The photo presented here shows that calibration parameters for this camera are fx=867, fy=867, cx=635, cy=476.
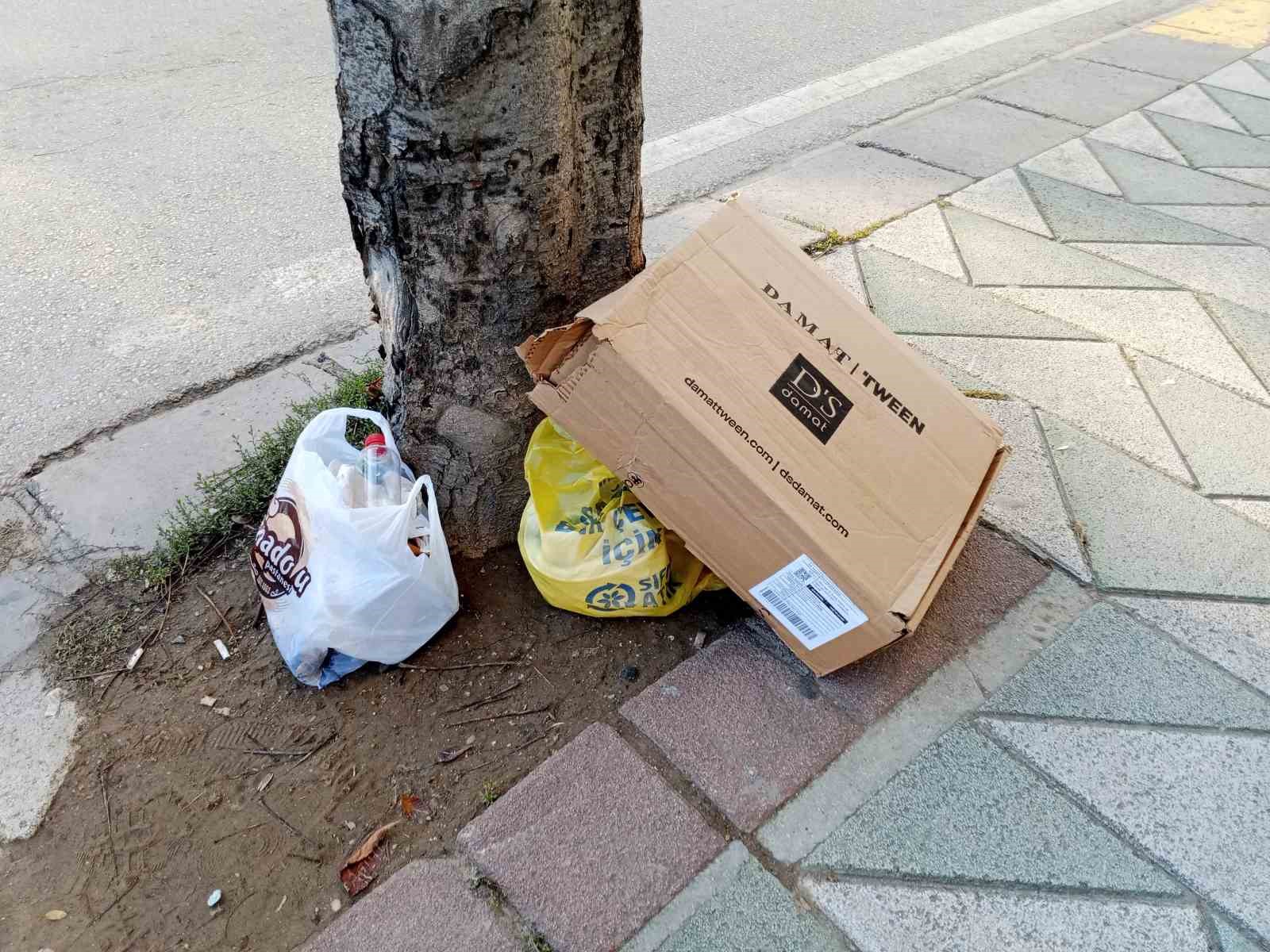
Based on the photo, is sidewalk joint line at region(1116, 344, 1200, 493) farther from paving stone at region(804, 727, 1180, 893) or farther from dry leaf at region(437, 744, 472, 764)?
dry leaf at region(437, 744, 472, 764)

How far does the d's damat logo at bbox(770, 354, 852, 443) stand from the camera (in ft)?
5.74

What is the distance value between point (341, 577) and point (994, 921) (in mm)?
1391

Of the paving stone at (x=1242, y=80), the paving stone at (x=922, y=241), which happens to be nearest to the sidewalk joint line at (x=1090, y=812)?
the paving stone at (x=922, y=241)

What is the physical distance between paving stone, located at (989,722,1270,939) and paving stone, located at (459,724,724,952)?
2.40ft

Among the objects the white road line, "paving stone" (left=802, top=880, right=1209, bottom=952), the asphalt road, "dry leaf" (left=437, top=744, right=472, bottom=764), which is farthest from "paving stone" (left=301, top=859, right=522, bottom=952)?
the white road line

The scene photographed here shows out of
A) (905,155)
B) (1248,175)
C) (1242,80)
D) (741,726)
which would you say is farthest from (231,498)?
(1242,80)

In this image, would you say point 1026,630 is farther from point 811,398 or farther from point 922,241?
point 922,241

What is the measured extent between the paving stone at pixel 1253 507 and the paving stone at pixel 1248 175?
268cm

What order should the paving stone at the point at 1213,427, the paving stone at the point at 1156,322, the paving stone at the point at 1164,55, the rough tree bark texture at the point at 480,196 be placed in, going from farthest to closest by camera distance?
the paving stone at the point at 1164,55 < the paving stone at the point at 1156,322 < the paving stone at the point at 1213,427 < the rough tree bark texture at the point at 480,196

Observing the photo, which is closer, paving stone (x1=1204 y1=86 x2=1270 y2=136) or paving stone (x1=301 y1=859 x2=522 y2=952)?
paving stone (x1=301 y1=859 x2=522 y2=952)

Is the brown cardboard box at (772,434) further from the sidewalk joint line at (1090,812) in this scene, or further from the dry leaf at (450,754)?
the dry leaf at (450,754)

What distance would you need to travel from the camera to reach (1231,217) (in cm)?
384

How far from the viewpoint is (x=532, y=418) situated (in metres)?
2.07

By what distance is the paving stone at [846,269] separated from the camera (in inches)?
126
